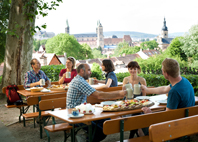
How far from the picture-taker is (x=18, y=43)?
9125 mm

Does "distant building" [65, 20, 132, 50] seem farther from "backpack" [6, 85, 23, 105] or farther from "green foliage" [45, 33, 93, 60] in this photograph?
"backpack" [6, 85, 23, 105]

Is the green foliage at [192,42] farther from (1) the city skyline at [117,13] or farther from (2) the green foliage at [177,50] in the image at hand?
(1) the city skyline at [117,13]

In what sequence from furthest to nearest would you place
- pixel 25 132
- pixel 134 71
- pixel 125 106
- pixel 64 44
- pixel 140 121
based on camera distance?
pixel 64 44
pixel 25 132
pixel 134 71
pixel 125 106
pixel 140 121

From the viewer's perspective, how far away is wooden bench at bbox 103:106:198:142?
2725 millimetres

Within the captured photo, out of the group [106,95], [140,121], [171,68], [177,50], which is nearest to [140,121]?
[140,121]

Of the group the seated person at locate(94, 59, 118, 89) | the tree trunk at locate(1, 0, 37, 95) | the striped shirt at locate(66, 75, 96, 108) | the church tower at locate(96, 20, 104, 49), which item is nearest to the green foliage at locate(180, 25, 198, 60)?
the tree trunk at locate(1, 0, 37, 95)

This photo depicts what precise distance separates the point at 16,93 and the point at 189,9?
165 metres

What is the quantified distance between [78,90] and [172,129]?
1473 mm

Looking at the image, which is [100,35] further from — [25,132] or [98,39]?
[25,132]

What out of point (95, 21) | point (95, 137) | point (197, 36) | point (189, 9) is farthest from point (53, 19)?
point (95, 137)

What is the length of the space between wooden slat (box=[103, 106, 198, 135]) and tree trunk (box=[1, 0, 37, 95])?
693 centimetres

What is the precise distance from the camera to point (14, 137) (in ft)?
16.1

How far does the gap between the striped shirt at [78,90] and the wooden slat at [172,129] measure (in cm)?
131

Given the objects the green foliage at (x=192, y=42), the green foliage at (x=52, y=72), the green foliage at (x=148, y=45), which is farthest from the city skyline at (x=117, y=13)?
the green foliage at (x=52, y=72)
